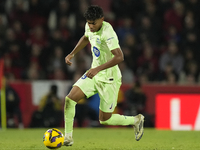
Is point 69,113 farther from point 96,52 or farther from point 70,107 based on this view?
point 96,52

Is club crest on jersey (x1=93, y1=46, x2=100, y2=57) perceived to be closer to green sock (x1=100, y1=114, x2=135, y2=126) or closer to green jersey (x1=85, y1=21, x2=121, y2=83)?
green jersey (x1=85, y1=21, x2=121, y2=83)

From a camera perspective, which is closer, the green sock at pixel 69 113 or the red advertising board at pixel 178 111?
the green sock at pixel 69 113

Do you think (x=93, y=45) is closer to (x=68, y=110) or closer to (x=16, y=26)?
(x=68, y=110)

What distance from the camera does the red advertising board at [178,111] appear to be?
11.2m

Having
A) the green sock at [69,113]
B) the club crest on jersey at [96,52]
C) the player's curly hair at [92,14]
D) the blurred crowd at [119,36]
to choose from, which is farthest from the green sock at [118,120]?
the blurred crowd at [119,36]

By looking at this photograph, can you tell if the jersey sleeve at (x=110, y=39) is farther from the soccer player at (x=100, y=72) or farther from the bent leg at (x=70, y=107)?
the bent leg at (x=70, y=107)

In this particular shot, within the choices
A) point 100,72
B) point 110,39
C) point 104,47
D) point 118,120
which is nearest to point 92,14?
point 110,39

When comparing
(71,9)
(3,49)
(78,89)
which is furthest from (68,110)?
(71,9)

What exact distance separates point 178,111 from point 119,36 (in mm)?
3387

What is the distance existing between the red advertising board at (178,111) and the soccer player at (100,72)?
4.36m

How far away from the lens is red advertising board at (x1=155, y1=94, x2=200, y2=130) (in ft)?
36.8

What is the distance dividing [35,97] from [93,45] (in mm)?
5512

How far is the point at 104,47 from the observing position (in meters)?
6.78

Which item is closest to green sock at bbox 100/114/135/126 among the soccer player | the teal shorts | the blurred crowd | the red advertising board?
Answer: the soccer player
